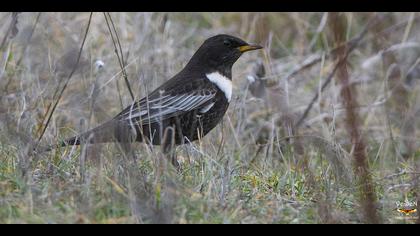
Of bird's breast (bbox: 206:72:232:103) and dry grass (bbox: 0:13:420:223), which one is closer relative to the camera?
dry grass (bbox: 0:13:420:223)

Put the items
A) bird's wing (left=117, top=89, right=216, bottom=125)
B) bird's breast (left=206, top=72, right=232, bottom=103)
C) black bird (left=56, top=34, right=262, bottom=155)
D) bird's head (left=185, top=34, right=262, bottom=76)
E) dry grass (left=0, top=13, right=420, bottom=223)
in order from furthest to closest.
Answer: bird's head (left=185, top=34, right=262, bottom=76)
bird's breast (left=206, top=72, right=232, bottom=103)
bird's wing (left=117, top=89, right=216, bottom=125)
black bird (left=56, top=34, right=262, bottom=155)
dry grass (left=0, top=13, right=420, bottom=223)

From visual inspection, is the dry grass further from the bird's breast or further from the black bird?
the bird's breast

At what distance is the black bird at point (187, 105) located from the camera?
17.7 ft

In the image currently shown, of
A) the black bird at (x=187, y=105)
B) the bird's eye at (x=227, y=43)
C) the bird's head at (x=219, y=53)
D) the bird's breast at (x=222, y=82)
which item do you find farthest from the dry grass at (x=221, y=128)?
the bird's eye at (x=227, y=43)

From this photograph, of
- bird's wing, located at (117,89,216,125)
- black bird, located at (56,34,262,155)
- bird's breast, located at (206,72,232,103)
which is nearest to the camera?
black bird, located at (56,34,262,155)

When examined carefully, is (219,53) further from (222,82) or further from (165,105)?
Answer: (165,105)

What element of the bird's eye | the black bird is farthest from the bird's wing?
the bird's eye

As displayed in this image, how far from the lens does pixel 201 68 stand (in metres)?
6.16

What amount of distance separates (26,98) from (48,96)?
2.23ft

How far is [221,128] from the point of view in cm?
625

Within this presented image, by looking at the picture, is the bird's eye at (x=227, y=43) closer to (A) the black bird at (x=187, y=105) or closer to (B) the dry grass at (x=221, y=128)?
(A) the black bird at (x=187, y=105)

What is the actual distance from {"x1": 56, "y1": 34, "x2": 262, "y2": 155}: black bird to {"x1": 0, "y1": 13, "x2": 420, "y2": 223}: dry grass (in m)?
0.14

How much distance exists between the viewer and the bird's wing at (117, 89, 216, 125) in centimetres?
559
